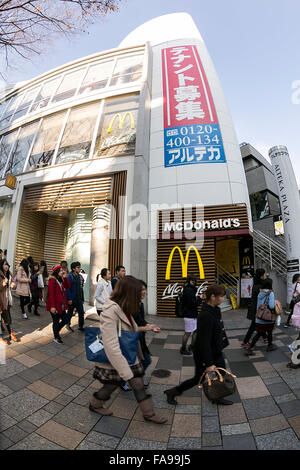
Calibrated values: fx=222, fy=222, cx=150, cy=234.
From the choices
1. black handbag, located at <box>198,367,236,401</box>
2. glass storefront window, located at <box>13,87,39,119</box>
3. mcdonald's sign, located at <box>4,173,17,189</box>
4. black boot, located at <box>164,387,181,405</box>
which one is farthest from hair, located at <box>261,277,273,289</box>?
glass storefront window, located at <box>13,87,39,119</box>

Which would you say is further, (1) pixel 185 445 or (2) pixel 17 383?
(2) pixel 17 383

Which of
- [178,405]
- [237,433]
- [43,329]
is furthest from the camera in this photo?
[43,329]

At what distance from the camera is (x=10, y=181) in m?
10.4

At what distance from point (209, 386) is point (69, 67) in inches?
614

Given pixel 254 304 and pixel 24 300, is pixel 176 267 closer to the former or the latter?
pixel 254 304

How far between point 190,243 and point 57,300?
5.09 meters

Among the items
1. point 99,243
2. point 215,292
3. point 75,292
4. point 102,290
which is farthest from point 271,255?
point 75,292

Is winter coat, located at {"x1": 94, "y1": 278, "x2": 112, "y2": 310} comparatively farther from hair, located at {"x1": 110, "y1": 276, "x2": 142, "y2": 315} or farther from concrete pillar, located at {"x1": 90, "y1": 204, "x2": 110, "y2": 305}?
concrete pillar, located at {"x1": 90, "y1": 204, "x2": 110, "y2": 305}

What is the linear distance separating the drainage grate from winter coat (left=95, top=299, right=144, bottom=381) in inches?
68.6

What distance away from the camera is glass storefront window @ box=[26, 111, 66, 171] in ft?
34.3

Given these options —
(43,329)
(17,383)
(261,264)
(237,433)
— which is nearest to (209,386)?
(237,433)

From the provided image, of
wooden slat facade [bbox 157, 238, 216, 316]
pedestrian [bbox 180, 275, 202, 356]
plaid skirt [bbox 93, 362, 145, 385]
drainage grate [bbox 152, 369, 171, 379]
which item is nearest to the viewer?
plaid skirt [bbox 93, 362, 145, 385]

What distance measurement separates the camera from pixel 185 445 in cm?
230
